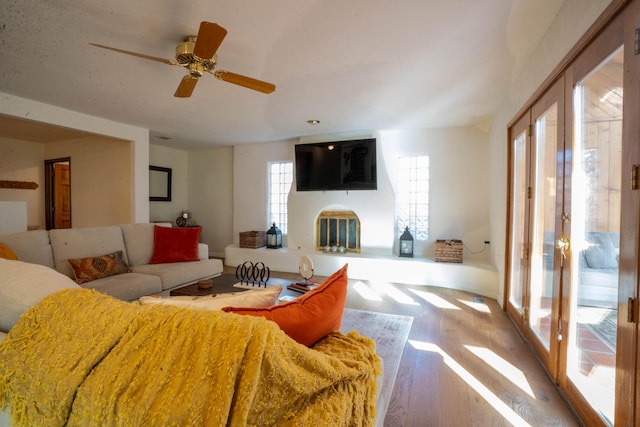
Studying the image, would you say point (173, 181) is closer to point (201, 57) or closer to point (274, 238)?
point (274, 238)

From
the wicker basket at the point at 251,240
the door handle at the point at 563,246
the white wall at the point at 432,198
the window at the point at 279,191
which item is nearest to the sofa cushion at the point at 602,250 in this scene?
the door handle at the point at 563,246

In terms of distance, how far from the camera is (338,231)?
4957mm

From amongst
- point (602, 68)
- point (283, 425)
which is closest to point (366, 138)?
point (602, 68)

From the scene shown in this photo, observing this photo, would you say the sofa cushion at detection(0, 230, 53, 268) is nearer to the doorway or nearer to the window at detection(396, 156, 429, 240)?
the doorway

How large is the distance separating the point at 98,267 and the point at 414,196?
415 centimetres

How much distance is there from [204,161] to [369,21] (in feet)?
17.1

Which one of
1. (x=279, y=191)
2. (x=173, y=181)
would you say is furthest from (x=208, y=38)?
(x=173, y=181)

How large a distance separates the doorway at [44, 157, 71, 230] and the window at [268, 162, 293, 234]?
12.0ft

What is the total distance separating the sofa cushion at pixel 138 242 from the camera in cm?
326

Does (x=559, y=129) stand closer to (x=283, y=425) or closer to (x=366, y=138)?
(x=283, y=425)

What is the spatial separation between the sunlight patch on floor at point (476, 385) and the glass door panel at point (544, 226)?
0.58 m

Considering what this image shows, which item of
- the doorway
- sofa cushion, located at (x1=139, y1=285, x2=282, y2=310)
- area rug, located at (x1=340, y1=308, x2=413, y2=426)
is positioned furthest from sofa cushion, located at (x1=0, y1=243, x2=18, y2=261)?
the doorway

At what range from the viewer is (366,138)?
4.55m

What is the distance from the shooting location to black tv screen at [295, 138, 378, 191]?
455cm
